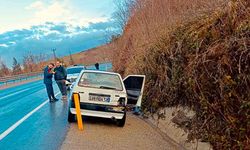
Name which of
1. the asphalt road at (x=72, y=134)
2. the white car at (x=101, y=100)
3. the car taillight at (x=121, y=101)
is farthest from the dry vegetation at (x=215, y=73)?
the white car at (x=101, y=100)

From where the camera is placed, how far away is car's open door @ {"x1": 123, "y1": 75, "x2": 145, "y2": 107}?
13466 mm

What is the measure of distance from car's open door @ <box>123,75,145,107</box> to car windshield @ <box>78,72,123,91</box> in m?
1.60

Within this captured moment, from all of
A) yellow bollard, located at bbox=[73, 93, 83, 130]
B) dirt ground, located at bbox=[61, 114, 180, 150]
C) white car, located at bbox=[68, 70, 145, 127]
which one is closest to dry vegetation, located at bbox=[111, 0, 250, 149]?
dirt ground, located at bbox=[61, 114, 180, 150]

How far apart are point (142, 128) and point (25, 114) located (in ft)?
17.1

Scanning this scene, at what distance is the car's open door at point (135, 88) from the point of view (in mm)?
13466

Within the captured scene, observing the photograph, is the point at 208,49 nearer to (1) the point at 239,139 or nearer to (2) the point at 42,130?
(1) the point at 239,139

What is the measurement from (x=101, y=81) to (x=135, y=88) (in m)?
3.16

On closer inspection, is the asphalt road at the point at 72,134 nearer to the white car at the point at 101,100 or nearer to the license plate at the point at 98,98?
the white car at the point at 101,100

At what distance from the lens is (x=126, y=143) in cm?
895

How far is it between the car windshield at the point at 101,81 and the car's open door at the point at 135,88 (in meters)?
1.60

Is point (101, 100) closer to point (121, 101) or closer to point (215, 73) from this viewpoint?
point (121, 101)

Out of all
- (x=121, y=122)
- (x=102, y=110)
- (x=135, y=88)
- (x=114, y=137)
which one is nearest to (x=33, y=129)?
(x=102, y=110)

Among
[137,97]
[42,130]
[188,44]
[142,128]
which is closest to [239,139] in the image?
[188,44]

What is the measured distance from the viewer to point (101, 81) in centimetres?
1180
